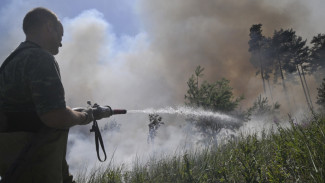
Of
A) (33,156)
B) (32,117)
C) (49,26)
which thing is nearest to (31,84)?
(32,117)

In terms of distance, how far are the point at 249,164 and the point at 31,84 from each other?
2325 millimetres

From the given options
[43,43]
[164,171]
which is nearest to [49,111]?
[43,43]

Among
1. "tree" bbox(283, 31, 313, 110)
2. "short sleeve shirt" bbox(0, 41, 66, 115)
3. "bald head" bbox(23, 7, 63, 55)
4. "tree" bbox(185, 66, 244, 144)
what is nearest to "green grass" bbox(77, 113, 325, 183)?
"short sleeve shirt" bbox(0, 41, 66, 115)

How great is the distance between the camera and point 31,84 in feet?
5.32

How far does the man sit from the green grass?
1854mm

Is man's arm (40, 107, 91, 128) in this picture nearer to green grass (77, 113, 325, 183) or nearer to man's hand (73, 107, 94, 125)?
man's hand (73, 107, 94, 125)

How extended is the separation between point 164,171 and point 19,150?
256 centimetres

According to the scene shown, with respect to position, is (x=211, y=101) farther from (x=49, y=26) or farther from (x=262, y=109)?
(x=49, y=26)

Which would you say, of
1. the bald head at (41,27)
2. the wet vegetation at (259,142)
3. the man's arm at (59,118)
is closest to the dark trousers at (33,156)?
the man's arm at (59,118)

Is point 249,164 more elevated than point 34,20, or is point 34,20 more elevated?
point 34,20

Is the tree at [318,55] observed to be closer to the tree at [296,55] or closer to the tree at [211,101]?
the tree at [296,55]

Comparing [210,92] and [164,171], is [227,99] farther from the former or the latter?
[164,171]

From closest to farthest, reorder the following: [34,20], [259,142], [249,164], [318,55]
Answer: [34,20] < [249,164] < [259,142] < [318,55]

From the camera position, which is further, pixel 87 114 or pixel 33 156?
pixel 87 114
